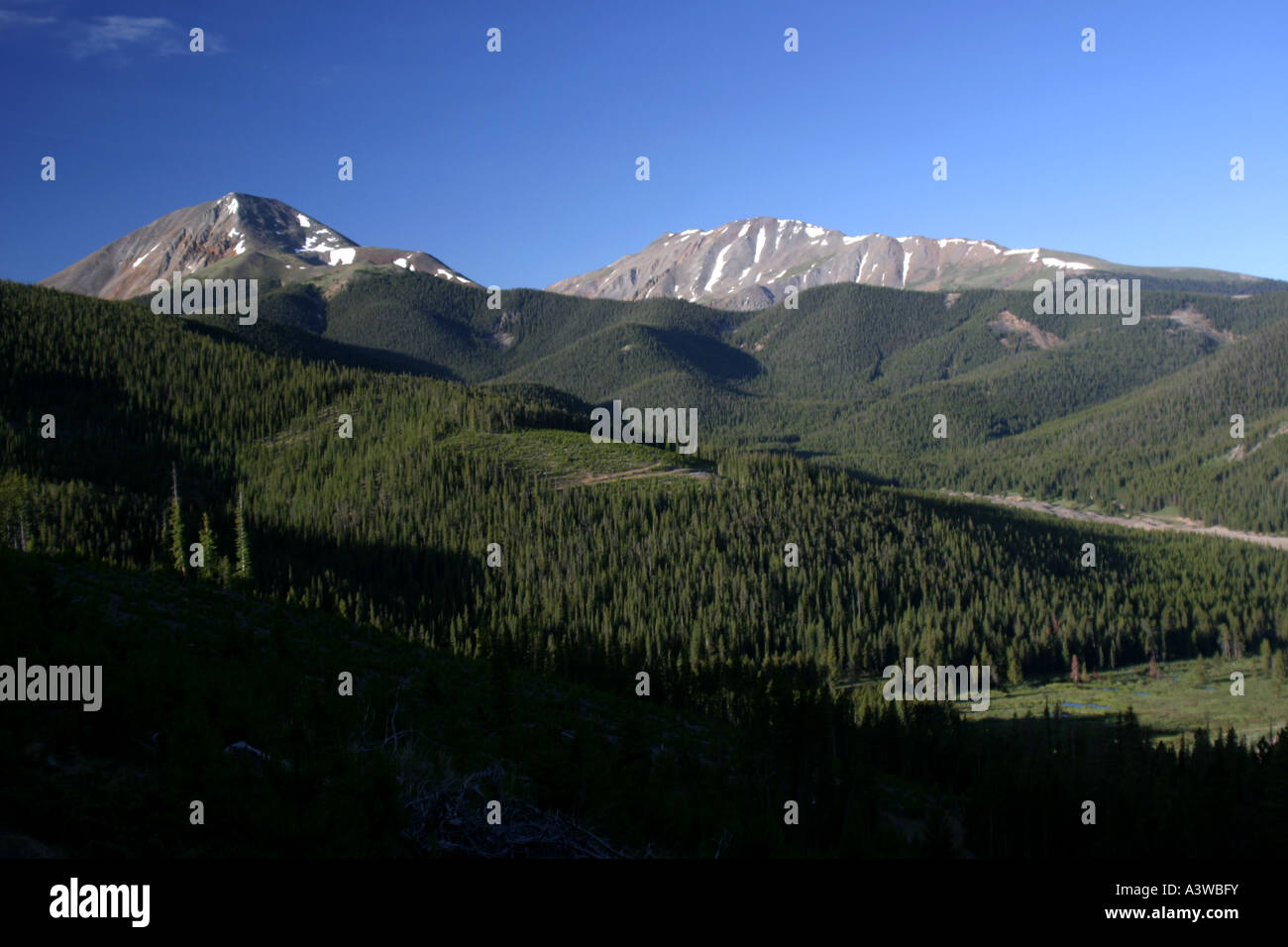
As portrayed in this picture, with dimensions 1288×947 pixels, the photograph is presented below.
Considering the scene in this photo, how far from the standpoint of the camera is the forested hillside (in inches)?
1211

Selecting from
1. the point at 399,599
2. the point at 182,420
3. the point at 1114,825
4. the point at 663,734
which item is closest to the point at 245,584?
the point at 663,734

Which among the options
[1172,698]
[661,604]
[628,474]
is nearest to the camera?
[1172,698]

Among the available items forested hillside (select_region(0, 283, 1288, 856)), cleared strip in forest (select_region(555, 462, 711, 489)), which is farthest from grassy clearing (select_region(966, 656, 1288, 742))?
cleared strip in forest (select_region(555, 462, 711, 489))

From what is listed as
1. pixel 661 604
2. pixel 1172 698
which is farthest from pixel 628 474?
pixel 1172 698

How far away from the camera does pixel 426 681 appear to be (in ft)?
116

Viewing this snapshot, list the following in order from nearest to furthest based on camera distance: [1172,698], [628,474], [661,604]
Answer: [1172,698] → [661,604] → [628,474]

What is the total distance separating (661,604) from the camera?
123 metres

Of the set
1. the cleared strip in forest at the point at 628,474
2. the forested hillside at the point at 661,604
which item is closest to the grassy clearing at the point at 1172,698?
the forested hillside at the point at 661,604

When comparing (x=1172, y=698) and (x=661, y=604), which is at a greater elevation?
(x=661, y=604)

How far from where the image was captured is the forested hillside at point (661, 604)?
1211 inches

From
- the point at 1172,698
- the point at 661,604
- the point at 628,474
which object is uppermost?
the point at 628,474

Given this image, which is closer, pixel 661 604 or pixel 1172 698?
pixel 1172 698

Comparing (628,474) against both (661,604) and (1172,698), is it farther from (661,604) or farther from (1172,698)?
(1172,698)

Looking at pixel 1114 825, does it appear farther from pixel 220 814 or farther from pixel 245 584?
pixel 245 584
